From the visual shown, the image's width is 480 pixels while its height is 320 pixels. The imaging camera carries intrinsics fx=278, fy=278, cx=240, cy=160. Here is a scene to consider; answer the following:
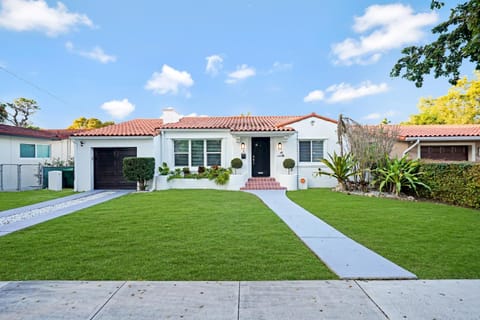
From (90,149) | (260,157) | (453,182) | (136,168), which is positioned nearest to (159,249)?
(136,168)

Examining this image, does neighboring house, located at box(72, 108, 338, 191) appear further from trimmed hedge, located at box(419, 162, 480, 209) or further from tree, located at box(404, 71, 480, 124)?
tree, located at box(404, 71, 480, 124)

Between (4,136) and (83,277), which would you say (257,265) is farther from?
(4,136)


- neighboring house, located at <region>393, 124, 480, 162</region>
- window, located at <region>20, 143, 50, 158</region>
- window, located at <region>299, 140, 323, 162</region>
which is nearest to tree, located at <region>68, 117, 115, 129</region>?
window, located at <region>20, 143, 50, 158</region>

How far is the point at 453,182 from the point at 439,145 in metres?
10.0

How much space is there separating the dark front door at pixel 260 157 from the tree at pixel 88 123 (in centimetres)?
2597

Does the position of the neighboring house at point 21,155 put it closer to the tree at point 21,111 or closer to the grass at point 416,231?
the grass at point 416,231

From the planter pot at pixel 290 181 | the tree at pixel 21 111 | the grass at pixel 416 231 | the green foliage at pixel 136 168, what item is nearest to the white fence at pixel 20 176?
the green foliage at pixel 136 168

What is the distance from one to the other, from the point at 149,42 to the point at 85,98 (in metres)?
11.0

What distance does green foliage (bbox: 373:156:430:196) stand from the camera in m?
12.1

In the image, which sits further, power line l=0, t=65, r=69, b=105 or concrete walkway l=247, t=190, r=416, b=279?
power line l=0, t=65, r=69, b=105

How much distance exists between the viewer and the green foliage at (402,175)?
12.1 meters

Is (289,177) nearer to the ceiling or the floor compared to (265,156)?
nearer to the floor

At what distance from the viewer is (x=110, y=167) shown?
650 inches

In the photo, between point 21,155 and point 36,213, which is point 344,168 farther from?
point 21,155
